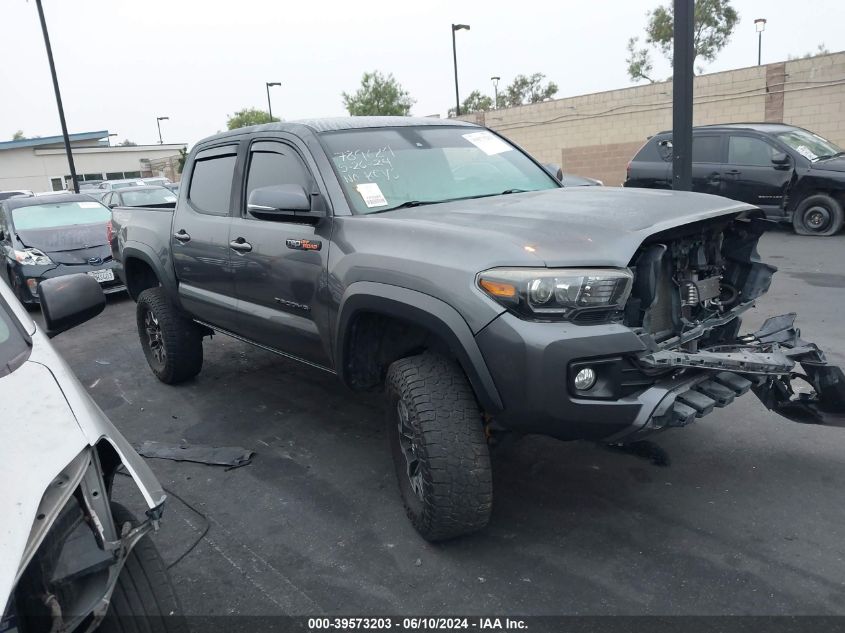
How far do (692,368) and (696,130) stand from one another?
10375mm

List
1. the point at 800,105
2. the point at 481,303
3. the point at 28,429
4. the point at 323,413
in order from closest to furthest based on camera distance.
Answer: the point at 28,429 < the point at 481,303 < the point at 323,413 < the point at 800,105

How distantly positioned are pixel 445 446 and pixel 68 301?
160cm

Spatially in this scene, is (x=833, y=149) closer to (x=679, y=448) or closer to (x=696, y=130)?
(x=696, y=130)

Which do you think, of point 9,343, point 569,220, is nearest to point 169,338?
point 9,343

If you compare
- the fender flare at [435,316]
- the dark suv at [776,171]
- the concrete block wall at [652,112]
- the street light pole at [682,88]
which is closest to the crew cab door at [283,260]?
the fender flare at [435,316]

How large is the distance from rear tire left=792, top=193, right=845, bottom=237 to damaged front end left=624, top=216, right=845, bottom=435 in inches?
333

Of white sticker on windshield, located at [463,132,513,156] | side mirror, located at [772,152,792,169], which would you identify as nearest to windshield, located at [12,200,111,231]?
white sticker on windshield, located at [463,132,513,156]

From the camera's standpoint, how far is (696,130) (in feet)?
39.5

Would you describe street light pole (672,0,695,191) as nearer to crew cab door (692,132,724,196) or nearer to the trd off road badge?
the trd off road badge

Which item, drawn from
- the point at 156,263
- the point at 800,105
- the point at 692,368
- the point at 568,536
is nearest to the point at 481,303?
the point at 692,368

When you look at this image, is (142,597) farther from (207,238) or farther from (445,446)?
(207,238)

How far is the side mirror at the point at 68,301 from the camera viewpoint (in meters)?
2.72

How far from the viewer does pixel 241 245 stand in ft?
13.8

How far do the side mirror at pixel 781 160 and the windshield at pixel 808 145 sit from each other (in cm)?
25
